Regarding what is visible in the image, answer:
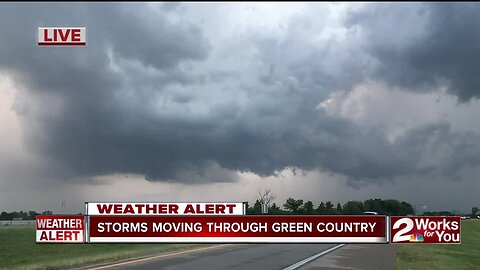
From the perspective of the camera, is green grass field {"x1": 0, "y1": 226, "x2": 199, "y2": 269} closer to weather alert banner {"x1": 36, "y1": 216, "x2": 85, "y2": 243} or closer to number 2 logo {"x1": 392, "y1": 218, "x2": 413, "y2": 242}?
weather alert banner {"x1": 36, "y1": 216, "x2": 85, "y2": 243}

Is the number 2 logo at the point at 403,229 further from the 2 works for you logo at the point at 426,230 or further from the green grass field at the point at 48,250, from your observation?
the green grass field at the point at 48,250

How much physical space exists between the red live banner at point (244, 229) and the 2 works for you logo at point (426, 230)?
28 centimetres

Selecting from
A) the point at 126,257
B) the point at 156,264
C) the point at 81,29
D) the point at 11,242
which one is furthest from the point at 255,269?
the point at 11,242

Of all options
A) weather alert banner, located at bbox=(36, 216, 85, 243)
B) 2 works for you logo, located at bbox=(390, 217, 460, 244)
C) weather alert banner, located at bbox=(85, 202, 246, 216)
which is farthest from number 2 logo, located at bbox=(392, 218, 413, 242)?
weather alert banner, located at bbox=(36, 216, 85, 243)

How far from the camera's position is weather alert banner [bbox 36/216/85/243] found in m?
12.2

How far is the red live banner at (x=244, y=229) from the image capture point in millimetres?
12016

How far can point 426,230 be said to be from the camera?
11852mm

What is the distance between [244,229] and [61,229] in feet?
12.5

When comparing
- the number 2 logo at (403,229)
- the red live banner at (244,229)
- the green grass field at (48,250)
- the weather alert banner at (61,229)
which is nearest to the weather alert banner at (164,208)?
the weather alert banner at (61,229)

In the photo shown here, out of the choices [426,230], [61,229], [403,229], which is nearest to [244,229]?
[403,229]

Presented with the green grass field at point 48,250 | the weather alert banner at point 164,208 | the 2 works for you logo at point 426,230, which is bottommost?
the green grass field at point 48,250

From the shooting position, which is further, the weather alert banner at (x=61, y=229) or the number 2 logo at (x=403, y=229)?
the weather alert banner at (x=61, y=229)

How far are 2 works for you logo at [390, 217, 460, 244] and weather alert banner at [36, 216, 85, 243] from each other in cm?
639

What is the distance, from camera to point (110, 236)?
12352 millimetres
